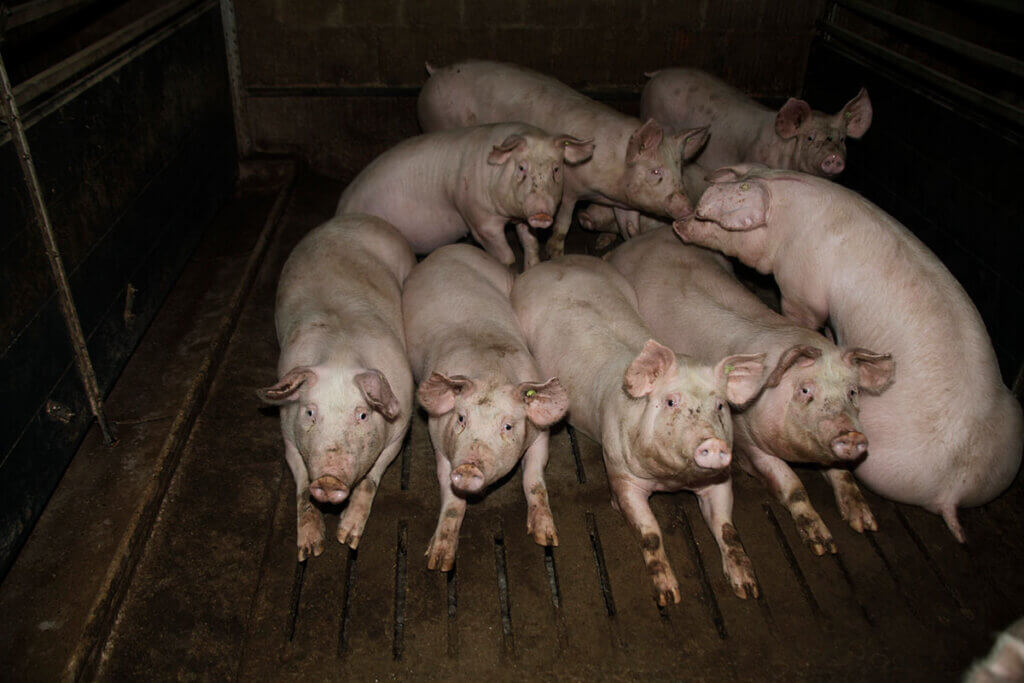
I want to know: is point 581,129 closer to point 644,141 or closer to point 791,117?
point 644,141

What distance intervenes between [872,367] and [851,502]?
0.75m

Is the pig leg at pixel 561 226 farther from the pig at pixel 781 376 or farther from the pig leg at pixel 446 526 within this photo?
the pig leg at pixel 446 526

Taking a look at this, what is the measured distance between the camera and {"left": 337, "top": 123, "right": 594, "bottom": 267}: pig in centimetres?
509

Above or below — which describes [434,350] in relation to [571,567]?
above

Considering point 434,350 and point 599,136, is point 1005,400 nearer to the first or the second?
point 434,350

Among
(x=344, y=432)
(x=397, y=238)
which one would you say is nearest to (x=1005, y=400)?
(x=344, y=432)

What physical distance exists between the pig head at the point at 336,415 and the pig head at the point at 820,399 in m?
1.75

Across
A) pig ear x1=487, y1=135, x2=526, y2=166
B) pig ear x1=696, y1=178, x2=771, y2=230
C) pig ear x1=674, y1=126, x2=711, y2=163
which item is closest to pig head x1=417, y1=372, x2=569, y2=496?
pig ear x1=696, y1=178, x2=771, y2=230

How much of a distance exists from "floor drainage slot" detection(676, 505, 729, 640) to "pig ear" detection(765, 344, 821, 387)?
0.83 metres

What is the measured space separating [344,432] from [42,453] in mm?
1449

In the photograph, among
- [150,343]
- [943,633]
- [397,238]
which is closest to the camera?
[943,633]

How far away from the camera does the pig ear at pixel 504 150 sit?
16.4 feet

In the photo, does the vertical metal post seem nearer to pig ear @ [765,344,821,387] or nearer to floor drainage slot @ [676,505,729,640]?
floor drainage slot @ [676,505,729,640]

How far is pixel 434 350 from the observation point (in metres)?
4.00
